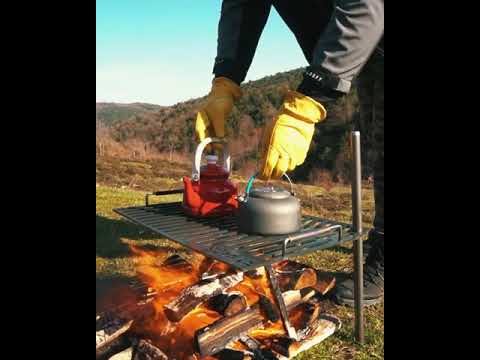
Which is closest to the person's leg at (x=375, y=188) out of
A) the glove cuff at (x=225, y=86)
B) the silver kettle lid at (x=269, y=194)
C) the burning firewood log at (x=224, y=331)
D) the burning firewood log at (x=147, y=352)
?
the burning firewood log at (x=224, y=331)

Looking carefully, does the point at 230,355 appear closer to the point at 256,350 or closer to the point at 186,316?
the point at 256,350

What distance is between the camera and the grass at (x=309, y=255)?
2090 mm

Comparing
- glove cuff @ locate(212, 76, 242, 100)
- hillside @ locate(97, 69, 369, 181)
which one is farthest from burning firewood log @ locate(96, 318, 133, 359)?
hillside @ locate(97, 69, 369, 181)

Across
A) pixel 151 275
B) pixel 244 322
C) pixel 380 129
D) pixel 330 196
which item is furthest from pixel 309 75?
pixel 330 196

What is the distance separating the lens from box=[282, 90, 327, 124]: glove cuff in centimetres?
186

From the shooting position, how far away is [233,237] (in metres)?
1.81

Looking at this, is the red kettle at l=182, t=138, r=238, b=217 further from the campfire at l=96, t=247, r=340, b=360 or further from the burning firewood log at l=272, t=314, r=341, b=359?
the burning firewood log at l=272, t=314, r=341, b=359

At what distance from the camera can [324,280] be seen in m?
2.93

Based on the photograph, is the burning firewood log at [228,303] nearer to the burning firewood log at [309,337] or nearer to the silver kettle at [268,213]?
the burning firewood log at [309,337]

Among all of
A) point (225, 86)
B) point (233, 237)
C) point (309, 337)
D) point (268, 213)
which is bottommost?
point (309, 337)

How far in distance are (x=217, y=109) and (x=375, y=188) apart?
121 cm

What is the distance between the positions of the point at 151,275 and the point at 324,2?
208cm

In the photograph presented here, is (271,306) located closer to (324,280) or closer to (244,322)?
(244,322)

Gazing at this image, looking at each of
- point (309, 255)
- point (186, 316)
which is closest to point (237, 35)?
point (186, 316)
